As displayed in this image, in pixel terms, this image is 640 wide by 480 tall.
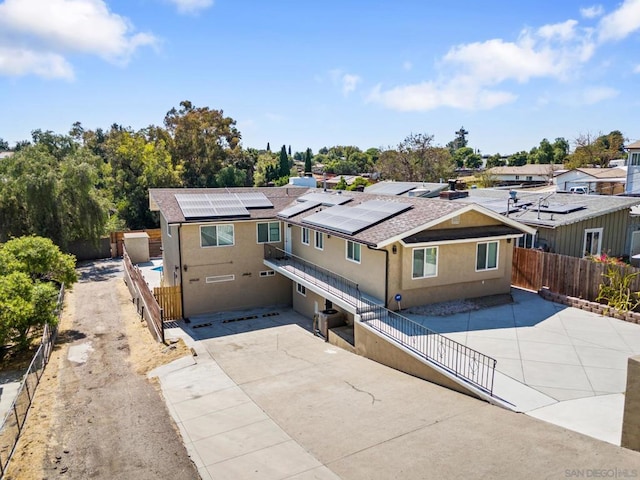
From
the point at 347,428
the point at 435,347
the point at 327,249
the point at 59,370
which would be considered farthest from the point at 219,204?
the point at 347,428

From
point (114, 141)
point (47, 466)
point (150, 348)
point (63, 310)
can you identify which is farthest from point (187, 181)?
point (47, 466)

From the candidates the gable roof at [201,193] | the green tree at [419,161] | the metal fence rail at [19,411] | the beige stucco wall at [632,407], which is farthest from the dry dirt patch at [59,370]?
the green tree at [419,161]

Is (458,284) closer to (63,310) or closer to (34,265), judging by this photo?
(34,265)

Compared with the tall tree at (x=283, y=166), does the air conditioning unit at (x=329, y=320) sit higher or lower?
lower

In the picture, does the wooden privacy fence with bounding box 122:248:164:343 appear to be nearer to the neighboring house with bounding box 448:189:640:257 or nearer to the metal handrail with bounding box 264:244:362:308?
the metal handrail with bounding box 264:244:362:308

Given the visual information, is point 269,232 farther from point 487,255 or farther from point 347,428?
point 347,428

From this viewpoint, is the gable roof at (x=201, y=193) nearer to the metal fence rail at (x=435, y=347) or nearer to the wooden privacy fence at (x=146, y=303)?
the wooden privacy fence at (x=146, y=303)

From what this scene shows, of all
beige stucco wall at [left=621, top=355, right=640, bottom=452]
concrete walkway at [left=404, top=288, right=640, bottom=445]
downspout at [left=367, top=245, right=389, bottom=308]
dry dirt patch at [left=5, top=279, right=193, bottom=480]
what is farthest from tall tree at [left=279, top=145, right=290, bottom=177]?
beige stucco wall at [left=621, top=355, right=640, bottom=452]
